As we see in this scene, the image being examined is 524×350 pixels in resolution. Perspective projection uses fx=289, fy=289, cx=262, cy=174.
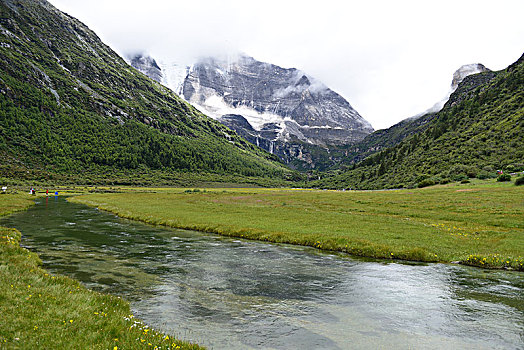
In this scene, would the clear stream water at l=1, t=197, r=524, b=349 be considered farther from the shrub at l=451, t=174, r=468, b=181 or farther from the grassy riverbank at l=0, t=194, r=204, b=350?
the shrub at l=451, t=174, r=468, b=181

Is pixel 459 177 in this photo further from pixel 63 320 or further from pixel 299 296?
pixel 63 320

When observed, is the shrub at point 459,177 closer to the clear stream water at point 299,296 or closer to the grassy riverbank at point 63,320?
the clear stream water at point 299,296

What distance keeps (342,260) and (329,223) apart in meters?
17.9

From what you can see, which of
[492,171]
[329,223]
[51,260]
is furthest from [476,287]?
[492,171]

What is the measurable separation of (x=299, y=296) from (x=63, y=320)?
12.2 m

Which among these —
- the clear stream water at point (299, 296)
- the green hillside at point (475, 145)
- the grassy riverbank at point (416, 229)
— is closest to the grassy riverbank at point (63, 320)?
the clear stream water at point (299, 296)

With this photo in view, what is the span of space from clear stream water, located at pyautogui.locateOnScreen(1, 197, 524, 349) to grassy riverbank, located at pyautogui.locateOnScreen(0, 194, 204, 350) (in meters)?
1.98

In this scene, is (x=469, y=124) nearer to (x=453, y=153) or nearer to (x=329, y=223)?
(x=453, y=153)

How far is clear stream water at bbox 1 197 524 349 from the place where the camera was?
12.7 meters

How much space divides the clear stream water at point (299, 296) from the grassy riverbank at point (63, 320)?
1.98m

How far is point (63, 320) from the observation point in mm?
11539

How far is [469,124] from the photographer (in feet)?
557

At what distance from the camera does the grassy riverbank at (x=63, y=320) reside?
9.96 metres

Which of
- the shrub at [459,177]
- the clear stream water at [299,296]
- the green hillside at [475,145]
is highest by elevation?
the green hillside at [475,145]
